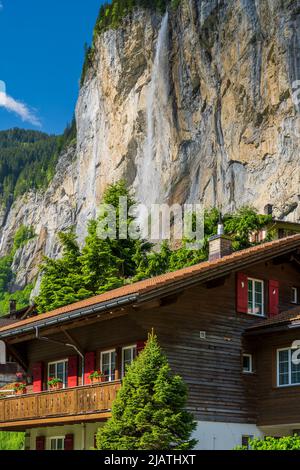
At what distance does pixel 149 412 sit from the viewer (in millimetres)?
22328

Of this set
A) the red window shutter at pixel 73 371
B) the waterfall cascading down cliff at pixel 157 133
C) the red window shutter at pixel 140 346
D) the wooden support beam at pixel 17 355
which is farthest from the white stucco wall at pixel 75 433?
the waterfall cascading down cliff at pixel 157 133

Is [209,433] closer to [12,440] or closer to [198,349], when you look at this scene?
[198,349]

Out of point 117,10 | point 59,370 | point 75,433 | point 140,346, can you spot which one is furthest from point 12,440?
point 117,10

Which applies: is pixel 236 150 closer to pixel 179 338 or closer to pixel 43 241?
pixel 179 338

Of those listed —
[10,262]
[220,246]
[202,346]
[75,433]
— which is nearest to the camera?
[202,346]

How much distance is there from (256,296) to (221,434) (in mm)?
4934

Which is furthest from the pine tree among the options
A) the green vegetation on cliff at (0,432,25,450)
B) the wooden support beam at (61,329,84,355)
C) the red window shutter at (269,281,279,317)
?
the green vegetation on cliff at (0,432,25,450)

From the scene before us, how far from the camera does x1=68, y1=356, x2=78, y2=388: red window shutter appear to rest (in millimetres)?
28844

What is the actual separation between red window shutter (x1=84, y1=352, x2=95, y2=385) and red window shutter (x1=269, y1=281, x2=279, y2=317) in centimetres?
596

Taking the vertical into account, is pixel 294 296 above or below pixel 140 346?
above

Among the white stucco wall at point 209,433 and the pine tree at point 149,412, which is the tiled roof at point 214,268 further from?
the white stucco wall at point 209,433

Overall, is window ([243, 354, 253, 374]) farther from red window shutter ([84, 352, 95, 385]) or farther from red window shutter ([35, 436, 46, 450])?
red window shutter ([35, 436, 46, 450])

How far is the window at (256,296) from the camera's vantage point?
28.6m

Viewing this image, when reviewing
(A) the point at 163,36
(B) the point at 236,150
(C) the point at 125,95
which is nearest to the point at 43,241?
(C) the point at 125,95
